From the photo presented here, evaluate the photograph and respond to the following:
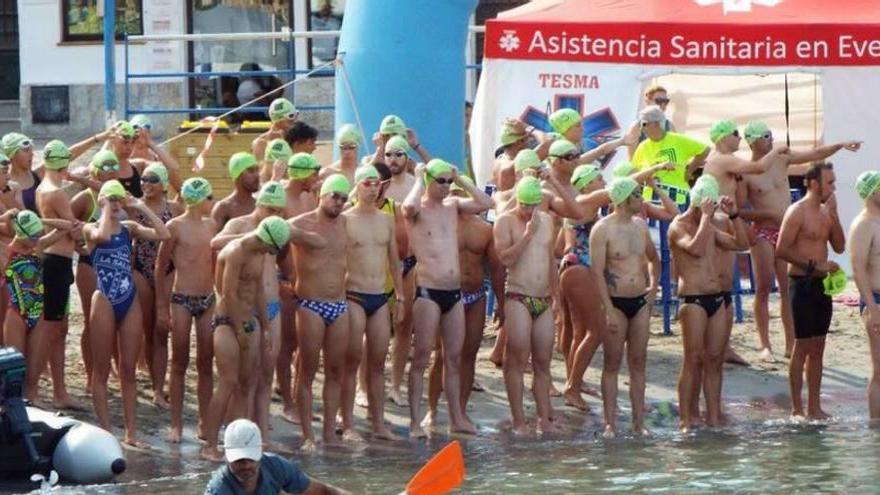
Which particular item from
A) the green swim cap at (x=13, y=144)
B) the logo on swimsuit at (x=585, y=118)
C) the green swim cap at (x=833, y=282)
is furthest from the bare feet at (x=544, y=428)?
the logo on swimsuit at (x=585, y=118)

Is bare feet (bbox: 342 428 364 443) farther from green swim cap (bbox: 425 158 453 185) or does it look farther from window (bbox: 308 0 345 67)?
window (bbox: 308 0 345 67)

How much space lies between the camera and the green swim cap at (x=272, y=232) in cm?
1232

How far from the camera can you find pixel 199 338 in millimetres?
13070

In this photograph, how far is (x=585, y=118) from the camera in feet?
57.3

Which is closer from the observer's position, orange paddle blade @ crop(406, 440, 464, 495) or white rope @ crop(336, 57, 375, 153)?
orange paddle blade @ crop(406, 440, 464, 495)

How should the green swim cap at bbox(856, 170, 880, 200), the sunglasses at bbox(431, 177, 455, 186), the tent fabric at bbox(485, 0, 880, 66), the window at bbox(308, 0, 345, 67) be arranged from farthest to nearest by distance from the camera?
the window at bbox(308, 0, 345, 67) → the tent fabric at bbox(485, 0, 880, 66) → the green swim cap at bbox(856, 170, 880, 200) → the sunglasses at bbox(431, 177, 455, 186)

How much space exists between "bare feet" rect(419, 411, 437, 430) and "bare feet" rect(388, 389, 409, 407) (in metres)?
0.36

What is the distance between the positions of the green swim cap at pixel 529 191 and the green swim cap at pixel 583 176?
2.72ft

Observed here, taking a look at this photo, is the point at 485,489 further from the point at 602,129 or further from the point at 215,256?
the point at 602,129

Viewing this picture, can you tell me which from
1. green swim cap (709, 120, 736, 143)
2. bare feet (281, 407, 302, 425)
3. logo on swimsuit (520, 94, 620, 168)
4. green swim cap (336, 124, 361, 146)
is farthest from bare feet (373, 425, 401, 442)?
logo on swimsuit (520, 94, 620, 168)

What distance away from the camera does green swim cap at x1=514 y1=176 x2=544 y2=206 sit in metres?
13.4

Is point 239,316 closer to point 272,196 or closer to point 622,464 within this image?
point 272,196

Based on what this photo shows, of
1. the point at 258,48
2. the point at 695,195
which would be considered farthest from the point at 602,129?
the point at 258,48

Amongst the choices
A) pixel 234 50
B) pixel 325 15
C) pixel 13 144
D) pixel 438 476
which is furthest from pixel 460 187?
pixel 325 15
